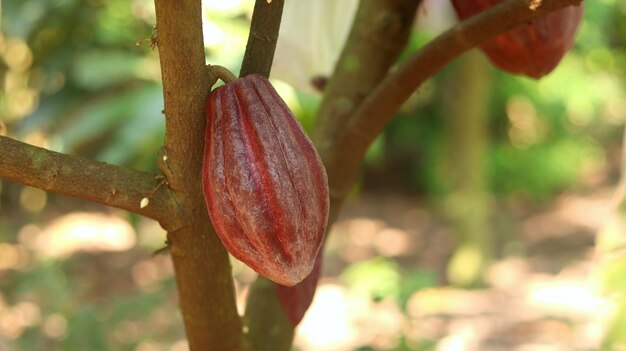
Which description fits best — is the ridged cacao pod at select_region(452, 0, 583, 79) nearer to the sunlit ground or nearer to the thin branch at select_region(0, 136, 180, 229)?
the thin branch at select_region(0, 136, 180, 229)

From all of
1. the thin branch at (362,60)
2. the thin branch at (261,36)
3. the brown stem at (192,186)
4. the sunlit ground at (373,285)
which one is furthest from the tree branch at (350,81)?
the sunlit ground at (373,285)

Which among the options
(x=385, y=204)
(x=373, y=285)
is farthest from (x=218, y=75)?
(x=385, y=204)

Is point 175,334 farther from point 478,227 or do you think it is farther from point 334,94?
point 334,94

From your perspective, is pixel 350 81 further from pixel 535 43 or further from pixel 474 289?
pixel 474 289

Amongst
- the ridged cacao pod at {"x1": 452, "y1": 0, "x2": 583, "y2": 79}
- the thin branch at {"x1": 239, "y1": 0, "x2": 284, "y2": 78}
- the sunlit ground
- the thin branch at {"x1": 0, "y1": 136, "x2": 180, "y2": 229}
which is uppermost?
the sunlit ground

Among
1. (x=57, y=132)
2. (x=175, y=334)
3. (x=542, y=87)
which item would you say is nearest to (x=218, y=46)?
(x=57, y=132)

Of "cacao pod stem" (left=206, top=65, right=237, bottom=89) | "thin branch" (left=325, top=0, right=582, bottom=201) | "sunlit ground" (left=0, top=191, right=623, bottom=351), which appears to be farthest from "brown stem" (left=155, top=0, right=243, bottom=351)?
"sunlit ground" (left=0, top=191, right=623, bottom=351)
